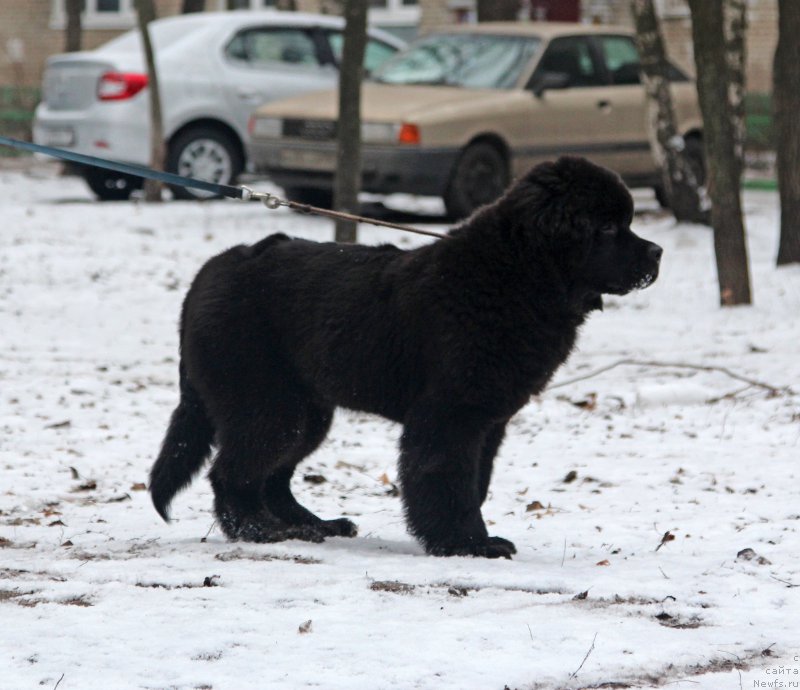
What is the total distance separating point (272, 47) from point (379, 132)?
3.44m

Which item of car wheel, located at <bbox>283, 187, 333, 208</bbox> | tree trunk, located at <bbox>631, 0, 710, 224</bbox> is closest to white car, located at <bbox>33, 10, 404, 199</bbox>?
car wheel, located at <bbox>283, 187, 333, 208</bbox>

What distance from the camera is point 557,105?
13852 millimetres

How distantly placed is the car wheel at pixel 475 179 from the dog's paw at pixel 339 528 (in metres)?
7.84

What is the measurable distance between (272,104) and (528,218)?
9.42m

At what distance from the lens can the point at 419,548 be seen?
5129mm

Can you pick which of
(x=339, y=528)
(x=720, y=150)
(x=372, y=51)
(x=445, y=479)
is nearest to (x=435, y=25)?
(x=372, y=51)

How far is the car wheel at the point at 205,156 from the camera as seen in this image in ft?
48.9

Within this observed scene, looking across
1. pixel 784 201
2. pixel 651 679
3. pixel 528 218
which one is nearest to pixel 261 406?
pixel 528 218

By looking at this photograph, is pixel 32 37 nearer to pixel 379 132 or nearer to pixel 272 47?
pixel 272 47

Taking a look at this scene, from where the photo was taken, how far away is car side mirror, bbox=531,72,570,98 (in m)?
13.6

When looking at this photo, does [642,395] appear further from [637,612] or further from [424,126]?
[424,126]

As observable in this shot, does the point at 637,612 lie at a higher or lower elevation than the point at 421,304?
lower

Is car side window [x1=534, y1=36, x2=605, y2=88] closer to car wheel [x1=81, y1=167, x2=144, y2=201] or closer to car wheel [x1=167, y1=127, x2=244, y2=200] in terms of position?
car wheel [x1=167, y1=127, x2=244, y2=200]

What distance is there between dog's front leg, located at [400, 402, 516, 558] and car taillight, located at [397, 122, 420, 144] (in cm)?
807
